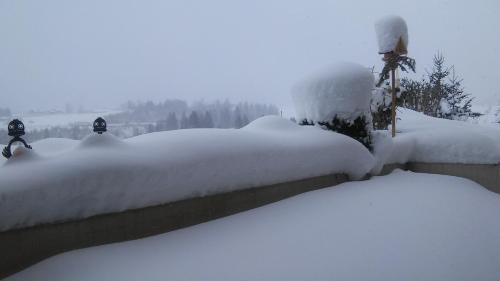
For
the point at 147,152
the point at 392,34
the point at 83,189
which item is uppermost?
the point at 392,34

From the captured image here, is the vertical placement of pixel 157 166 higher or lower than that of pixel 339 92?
lower

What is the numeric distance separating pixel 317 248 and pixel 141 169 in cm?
203

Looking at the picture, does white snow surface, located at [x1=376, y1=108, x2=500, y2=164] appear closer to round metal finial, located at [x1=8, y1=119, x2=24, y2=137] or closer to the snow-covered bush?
the snow-covered bush

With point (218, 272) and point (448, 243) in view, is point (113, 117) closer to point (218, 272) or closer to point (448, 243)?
point (218, 272)

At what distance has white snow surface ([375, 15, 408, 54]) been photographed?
9.53 m

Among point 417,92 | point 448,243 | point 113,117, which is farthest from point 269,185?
point 417,92

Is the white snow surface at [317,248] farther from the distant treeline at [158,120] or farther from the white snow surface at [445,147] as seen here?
the white snow surface at [445,147]

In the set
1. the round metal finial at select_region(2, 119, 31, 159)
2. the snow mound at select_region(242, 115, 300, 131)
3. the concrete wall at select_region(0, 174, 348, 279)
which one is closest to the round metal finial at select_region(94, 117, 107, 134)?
the round metal finial at select_region(2, 119, 31, 159)

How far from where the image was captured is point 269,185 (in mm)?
4938

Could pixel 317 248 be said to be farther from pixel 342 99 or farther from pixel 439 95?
pixel 439 95

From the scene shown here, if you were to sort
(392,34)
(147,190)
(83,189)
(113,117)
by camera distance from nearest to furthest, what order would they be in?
(83,189) < (147,190) < (113,117) < (392,34)

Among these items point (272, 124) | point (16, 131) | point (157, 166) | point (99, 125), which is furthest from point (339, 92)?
point (16, 131)

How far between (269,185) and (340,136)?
219cm

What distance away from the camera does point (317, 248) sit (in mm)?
3268
